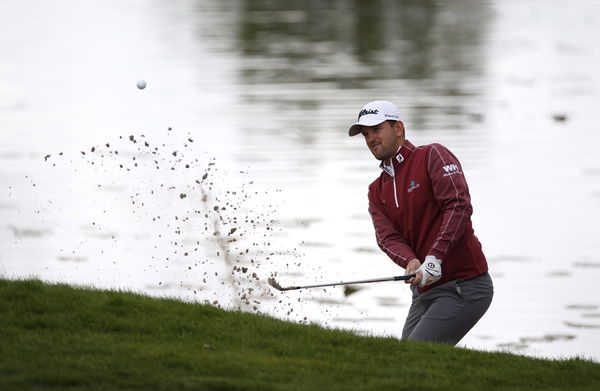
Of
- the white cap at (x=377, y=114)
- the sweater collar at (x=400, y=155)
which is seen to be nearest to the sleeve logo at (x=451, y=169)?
the sweater collar at (x=400, y=155)

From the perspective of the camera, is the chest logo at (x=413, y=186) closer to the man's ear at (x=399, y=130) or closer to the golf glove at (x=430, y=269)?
the man's ear at (x=399, y=130)

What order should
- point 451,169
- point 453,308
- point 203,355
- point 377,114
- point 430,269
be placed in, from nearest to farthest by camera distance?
point 203,355, point 430,269, point 451,169, point 453,308, point 377,114

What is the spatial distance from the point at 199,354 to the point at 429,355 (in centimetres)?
136

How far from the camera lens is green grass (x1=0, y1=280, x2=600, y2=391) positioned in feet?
21.6

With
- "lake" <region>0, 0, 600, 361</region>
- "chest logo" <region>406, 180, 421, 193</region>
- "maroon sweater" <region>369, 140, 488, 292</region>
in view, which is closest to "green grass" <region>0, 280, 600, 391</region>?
"maroon sweater" <region>369, 140, 488, 292</region>

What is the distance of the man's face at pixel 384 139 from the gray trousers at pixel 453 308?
913 millimetres

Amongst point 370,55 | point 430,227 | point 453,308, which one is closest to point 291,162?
point 430,227

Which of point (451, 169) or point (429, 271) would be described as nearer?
point (429, 271)

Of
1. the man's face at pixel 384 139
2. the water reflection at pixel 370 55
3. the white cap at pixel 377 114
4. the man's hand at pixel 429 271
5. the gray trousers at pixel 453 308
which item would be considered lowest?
the water reflection at pixel 370 55

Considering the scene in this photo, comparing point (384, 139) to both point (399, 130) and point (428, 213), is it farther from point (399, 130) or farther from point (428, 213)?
point (428, 213)

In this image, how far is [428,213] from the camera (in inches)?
311

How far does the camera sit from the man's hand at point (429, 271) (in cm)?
755

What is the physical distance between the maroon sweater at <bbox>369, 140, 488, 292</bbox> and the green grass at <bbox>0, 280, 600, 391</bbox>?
0.59m

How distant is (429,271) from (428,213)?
19.0 inches
